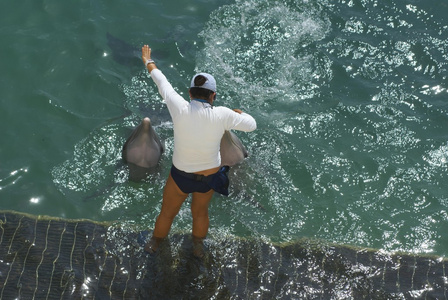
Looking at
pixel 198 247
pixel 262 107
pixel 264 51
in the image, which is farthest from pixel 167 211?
pixel 264 51

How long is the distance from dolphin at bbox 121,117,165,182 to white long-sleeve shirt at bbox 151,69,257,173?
68.5 inches

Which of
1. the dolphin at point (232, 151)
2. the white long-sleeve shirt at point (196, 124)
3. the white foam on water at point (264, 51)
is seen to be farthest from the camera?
the white foam on water at point (264, 51)

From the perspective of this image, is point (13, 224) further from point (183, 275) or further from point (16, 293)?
point (183, 275)

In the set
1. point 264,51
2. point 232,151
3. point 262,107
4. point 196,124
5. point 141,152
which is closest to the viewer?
point 196,124

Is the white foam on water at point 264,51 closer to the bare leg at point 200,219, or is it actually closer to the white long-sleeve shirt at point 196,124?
the bare leg at point 200,219

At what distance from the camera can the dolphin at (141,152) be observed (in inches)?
277

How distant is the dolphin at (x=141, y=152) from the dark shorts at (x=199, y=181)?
1.64 metres

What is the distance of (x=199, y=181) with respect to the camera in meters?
5.39

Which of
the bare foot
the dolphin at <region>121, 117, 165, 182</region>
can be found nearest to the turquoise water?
the dolphin at <region>121, 117, 165, 182</region>

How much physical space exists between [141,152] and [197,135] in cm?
214

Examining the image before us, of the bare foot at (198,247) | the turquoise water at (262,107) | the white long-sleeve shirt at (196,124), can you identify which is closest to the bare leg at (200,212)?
the bare foot at (198,247)

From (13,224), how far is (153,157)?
1814 mm

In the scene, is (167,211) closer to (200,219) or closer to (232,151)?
(200,219)

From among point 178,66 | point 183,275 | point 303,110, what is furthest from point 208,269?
point 178,66
